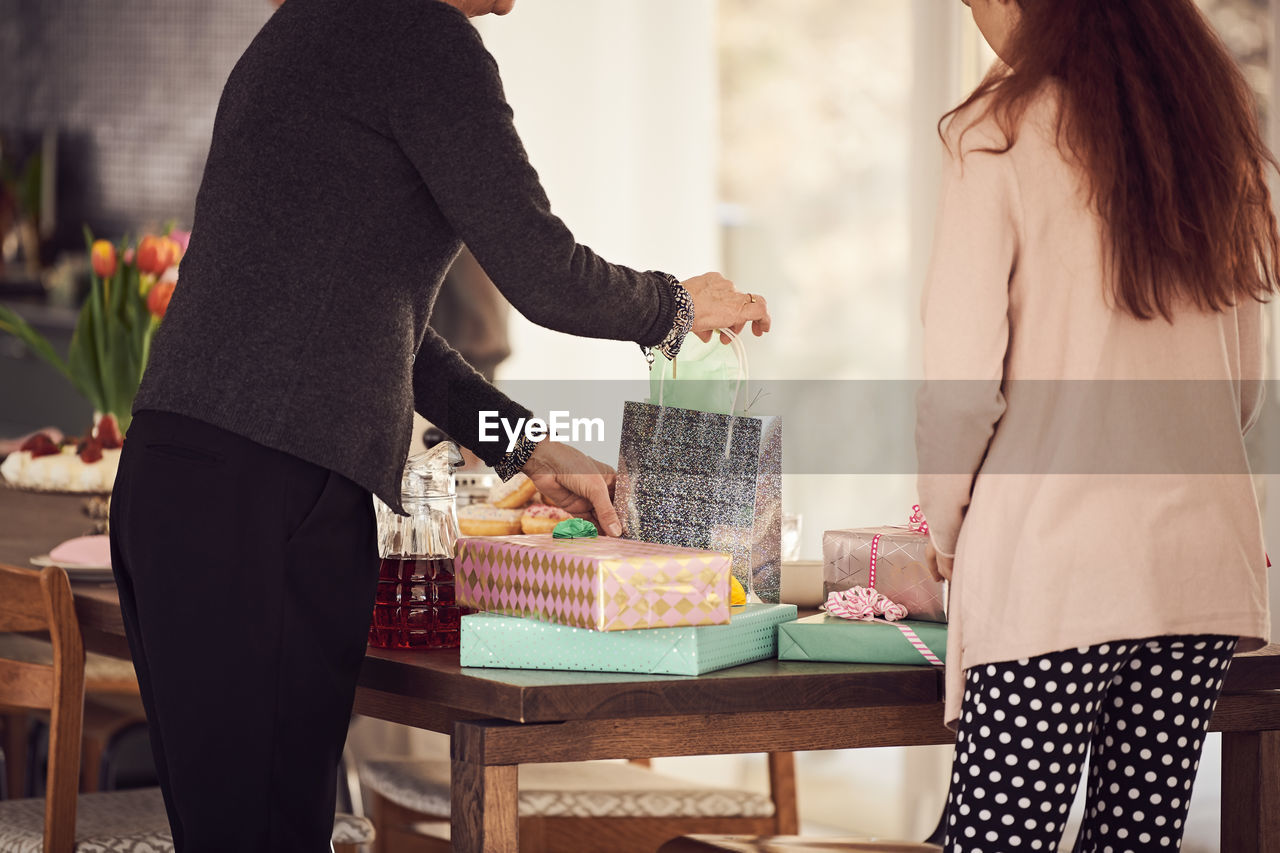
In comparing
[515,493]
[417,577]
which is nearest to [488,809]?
[417,577]

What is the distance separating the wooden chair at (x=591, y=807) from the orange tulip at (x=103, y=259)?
95cm

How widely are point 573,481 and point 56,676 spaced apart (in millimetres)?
683

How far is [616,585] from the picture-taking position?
1271 millimetres

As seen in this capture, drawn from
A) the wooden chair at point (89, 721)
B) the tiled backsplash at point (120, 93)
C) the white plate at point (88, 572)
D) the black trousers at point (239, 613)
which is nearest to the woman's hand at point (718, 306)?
the black trousers at point (239, 613)

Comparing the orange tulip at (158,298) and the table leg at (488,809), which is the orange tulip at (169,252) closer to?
the orange tulip at (158,298)

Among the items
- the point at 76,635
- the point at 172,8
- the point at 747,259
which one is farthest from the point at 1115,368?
the point at 172,8

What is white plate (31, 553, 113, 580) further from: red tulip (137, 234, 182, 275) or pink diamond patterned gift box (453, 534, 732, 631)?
pink diamond patterned gift box (453, 534, 732, 631)

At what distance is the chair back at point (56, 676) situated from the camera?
1.71 meters

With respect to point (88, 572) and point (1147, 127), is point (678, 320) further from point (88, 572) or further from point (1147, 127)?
point (88, 572)

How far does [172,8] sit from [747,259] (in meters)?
2.33

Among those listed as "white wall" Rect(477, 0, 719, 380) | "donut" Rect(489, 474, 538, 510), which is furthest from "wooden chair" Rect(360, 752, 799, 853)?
"white wall" Rect(477, 0, 719, 380)

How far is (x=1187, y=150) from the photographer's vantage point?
1215mm

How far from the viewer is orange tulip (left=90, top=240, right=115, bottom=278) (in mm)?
2381

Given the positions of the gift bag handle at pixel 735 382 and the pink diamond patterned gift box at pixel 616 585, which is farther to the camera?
the gift bag handle at pixel 735 382
